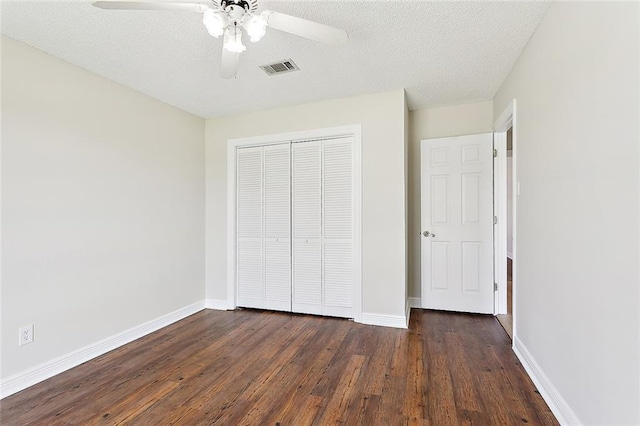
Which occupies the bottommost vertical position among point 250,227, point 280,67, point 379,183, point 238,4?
point 250,227

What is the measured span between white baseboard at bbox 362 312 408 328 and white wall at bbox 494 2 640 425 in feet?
3.59

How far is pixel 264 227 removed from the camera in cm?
363

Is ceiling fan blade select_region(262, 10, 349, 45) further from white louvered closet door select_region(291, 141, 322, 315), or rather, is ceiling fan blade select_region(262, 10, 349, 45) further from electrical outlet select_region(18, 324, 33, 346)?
electrical outlet select_region(18, 324, 33, 346)

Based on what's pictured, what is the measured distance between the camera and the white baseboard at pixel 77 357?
2.01 m

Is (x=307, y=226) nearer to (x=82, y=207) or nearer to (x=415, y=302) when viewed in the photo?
(x=415, y=302)

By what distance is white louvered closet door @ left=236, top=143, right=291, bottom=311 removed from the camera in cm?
354

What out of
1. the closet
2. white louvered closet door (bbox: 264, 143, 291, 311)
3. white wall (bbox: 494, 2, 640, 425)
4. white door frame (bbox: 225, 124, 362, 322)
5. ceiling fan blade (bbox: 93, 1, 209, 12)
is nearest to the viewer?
white wall (bbox: 494, 2, 640, 425)

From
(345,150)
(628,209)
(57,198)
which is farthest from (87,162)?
(628,209)

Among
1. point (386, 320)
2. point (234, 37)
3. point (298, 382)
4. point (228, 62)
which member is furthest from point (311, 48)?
point (386, 320)

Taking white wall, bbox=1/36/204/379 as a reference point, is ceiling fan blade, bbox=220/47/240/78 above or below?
above

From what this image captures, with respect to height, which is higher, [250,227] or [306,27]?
[306,27]

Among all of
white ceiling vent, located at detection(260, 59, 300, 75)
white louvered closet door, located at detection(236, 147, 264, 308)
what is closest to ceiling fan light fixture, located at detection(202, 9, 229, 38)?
white ceiling vent, located at detection(260, 59, 300, 75)

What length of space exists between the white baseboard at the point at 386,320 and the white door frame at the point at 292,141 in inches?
3.0

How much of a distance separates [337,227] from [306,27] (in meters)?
2.12
